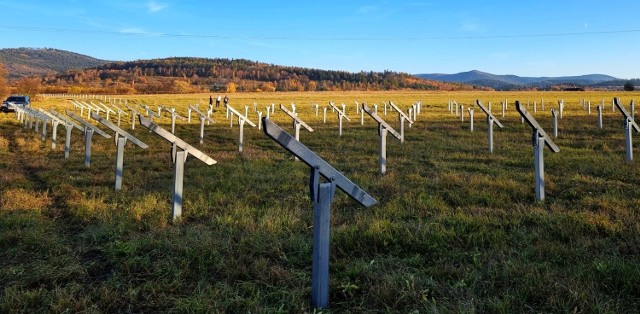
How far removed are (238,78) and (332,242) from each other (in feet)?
567

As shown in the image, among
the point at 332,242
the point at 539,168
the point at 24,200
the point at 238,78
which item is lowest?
the point at 332,242

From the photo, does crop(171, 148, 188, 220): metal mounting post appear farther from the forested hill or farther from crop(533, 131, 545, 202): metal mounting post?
the forested hill

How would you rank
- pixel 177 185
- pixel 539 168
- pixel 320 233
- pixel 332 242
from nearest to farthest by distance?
1. pixel 320 233
2. pixel 332 242
3. pixel 177 185
4. pixel 539 168

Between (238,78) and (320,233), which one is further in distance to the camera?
(238,78)

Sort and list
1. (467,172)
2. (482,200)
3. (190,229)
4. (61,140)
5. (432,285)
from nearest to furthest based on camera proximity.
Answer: (432,285) → (190,229) → (482,200) → (467,172) → (61,140)

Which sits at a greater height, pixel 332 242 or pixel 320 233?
pixel 320 233

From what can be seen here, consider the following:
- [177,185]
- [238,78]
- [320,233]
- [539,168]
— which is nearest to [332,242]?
[320,233]

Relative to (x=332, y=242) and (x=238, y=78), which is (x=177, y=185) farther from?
(x=238, y=78)

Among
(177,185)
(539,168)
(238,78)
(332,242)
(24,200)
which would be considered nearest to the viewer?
(332,242)

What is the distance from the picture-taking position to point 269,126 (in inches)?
142

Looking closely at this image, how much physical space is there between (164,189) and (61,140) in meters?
13.6

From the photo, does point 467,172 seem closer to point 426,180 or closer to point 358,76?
point 426,180

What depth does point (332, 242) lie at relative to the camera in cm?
534

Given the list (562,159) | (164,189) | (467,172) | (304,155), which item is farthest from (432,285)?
(562,159)
